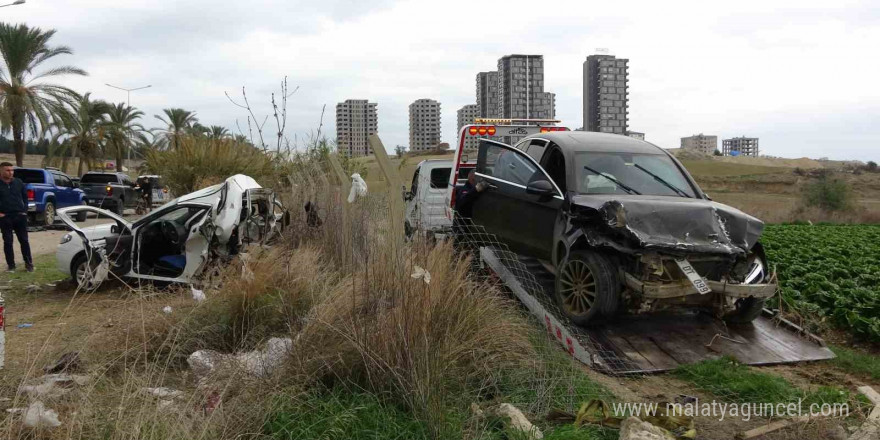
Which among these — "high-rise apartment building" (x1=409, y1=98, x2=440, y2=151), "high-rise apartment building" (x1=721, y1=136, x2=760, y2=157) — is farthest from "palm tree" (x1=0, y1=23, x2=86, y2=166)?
"high-rise apartment building" (x1=721, y1=136, x2=760, y2=157)

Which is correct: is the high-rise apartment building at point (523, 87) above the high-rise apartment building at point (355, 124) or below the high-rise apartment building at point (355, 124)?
above

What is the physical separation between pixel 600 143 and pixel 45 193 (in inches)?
723

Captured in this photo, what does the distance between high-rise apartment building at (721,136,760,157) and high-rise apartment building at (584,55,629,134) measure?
9146 centimetres

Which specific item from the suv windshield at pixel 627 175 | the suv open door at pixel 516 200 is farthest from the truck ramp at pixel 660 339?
the suv windshield at pixel 627 175

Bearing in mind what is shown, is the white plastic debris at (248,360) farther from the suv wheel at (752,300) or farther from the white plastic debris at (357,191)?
the suv wheel at (752,300)

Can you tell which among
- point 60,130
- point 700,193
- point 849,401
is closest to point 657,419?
point 849,401

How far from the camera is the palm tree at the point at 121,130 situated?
44.0m

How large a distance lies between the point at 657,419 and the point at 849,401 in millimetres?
1604

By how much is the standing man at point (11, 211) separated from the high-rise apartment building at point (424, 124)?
25.4 ft

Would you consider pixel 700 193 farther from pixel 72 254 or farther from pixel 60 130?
pixel 60 130

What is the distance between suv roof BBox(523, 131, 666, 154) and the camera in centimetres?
724

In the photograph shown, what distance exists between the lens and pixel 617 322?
6.33 m

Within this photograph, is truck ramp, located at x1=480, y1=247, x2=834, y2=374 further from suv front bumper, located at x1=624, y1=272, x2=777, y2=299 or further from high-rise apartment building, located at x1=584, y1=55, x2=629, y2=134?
high-rise apartment building, located at x1=584, y1=55, x2=629, y2=134

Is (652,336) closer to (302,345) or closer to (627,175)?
(627,175)
